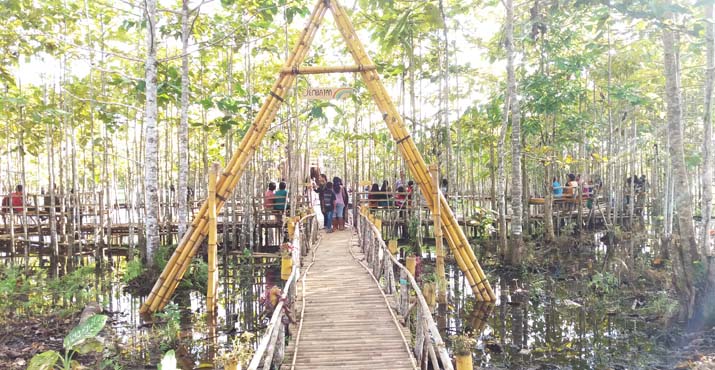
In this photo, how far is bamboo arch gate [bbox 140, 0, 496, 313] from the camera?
7.32 metres

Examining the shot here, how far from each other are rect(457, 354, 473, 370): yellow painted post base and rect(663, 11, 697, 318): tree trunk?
5.24 metres

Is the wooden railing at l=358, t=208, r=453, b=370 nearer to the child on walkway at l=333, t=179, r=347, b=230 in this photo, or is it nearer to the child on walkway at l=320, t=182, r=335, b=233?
the child on walkway at l=320, t=182, r=335, b=233

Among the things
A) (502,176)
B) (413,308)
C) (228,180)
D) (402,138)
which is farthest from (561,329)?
(228,180)

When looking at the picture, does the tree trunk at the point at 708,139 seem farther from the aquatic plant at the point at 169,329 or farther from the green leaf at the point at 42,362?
the green leaf at the point at 42,362

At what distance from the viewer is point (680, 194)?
6.81 m

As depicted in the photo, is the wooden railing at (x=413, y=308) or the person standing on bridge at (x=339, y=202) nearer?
the wooden railing at (x=413, y=308)

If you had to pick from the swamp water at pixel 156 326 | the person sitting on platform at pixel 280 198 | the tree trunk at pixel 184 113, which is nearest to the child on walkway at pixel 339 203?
the person sitting on platform at pixel 280 198

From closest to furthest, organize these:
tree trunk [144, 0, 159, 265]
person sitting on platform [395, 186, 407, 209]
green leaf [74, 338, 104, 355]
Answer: green leaf [74, 338, 104, 355] → tree trunk [144, 0, 159, 265] → person sitting on platform [395, 186, 407, 209]

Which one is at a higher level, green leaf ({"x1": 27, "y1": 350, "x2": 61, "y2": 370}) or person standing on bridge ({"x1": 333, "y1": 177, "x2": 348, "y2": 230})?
person standing on bridge ({"x1": 333, "y1": 177, "x2": 348, "y2": 230})

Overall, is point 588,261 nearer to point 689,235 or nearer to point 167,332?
point 689,235

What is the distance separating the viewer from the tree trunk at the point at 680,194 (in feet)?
21.9

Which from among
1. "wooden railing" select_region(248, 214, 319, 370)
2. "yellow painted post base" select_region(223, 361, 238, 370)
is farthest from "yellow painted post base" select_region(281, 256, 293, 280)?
"yellow painted post base" select_region(223, 361, 238, 370)

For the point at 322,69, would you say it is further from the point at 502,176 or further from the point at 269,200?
the point at 269,200

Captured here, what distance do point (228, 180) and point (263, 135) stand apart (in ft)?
3.00
